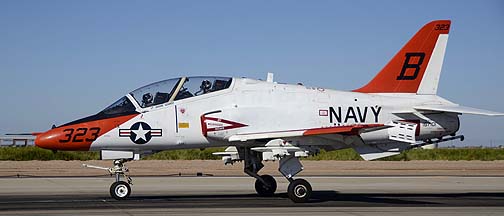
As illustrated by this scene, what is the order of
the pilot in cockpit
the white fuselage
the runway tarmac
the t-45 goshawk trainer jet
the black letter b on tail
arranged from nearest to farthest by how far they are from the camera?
the runway tarmac < the t-45 goshawk trainer jet < the white fuselage < the pilot in cockpit < the black letter b on tail

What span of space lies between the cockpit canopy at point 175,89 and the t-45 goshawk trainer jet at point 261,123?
0.02 m

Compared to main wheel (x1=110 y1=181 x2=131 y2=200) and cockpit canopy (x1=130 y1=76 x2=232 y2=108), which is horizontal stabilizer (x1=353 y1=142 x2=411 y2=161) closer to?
cockpit canopy (x1=130 y1=76 x2=232 y2=108)

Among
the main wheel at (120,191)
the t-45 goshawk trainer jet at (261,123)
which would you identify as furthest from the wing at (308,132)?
the main wheel at (120,191)

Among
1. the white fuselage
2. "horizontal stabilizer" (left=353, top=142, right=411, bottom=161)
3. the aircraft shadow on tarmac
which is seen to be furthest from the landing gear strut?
"horizontal stabilizer" (left=353, top=142, right=411, bottom=161)

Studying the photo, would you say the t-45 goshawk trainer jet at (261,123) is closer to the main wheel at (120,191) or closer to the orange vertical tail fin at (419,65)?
the main wheel at (120,191)

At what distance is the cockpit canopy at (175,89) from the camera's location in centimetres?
1934

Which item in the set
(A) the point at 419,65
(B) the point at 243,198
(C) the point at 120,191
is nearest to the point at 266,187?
(B) the point at 243,198

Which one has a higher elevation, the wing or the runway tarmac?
the wing

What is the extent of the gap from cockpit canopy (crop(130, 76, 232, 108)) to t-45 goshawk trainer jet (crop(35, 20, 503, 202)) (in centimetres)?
2

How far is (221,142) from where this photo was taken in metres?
19.5

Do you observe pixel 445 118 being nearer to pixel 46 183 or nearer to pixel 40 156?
pixel 46 183

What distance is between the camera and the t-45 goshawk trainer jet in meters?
18.8

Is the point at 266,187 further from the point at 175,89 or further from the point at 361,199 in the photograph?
the point at 175,89

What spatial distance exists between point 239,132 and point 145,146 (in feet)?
7.43
